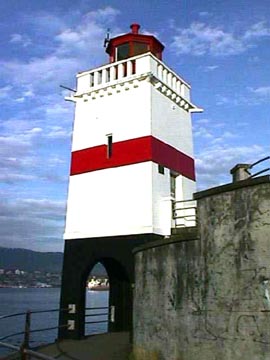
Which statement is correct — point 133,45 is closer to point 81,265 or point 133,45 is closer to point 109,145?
point 109,145

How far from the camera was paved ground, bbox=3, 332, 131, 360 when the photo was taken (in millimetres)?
11273

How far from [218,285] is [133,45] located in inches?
413

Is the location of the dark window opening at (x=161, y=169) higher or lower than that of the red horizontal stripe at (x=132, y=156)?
lower

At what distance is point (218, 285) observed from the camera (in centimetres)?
863

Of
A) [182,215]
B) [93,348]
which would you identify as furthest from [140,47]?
[93,348]

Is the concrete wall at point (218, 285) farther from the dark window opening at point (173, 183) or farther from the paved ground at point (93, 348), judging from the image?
the dark window opening at point (173, 183)

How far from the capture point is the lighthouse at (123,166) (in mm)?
14156

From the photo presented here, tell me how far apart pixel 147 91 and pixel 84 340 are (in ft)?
26.3

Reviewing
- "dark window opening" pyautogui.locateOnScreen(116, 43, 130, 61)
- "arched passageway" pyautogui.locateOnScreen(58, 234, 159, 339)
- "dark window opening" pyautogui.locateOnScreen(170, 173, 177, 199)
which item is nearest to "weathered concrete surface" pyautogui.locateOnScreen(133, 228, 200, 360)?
"arched passageway" pyautogui.locateOnScreen(58, 234, 159, 339)

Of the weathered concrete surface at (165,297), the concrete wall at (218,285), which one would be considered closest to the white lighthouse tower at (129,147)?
the weathered concrete surface at (165,297)

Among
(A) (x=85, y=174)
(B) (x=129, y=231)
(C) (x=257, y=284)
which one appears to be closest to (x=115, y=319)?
(B) (x=129, y=231)

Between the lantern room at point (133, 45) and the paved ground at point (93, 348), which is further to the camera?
the lantern room at point (133, 45)

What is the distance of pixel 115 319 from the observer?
16.1 metres

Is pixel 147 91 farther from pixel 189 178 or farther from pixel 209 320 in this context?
pixel 209 320
